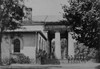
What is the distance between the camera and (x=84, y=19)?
1583cm

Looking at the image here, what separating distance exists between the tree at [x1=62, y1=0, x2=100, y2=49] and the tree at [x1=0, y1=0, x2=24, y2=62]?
4.55m

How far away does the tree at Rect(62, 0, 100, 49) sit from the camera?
1554 centimetres

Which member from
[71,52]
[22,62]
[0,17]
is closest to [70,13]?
[0,17]

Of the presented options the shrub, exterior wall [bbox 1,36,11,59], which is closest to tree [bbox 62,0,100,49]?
the shrub

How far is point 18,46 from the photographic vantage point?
2939 centimetres

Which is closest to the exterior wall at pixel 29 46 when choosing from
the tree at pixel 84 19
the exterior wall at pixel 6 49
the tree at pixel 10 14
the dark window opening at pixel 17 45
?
the dark window opening at pixel 17 45

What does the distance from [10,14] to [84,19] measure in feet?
22.3

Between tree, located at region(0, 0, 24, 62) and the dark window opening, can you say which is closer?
tree, located at region(0, 0, 24, 62)

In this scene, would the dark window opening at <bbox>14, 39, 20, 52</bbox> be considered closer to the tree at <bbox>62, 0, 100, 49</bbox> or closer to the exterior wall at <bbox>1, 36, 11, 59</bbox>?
the exterior wall at <bbox>1, 36, 11, 59</bbox>

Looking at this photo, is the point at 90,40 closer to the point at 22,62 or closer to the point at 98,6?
the point at 98,6

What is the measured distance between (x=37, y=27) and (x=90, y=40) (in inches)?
806

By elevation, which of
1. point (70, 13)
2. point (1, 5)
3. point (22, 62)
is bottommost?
point (22, 62)

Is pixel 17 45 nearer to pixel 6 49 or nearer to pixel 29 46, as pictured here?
pixel 6 49

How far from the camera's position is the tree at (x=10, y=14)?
19.4 m
